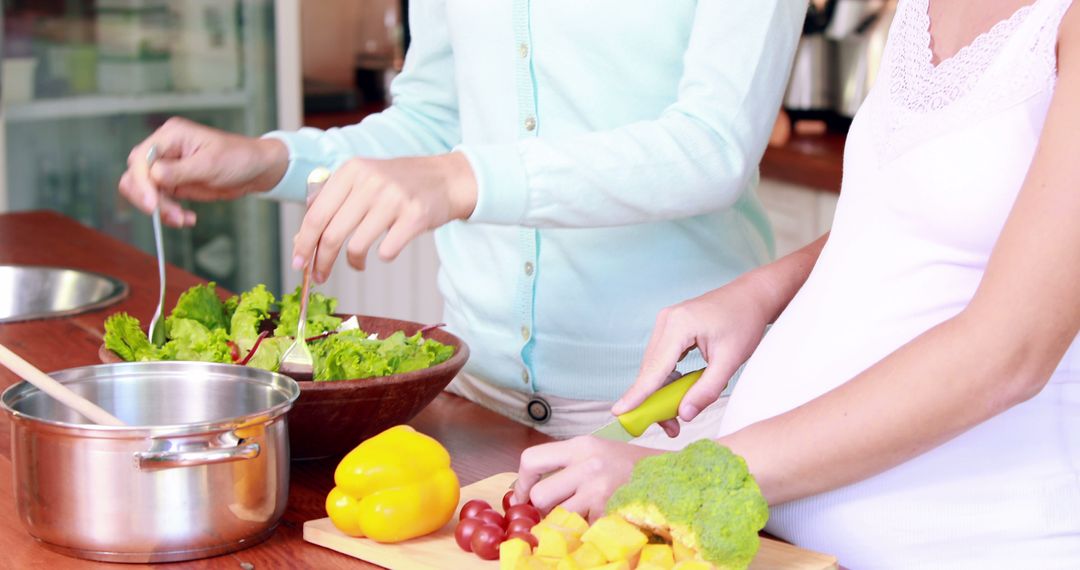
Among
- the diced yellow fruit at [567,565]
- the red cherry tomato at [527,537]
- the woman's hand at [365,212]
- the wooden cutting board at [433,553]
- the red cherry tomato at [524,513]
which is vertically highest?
the woman's hand at [365,212]

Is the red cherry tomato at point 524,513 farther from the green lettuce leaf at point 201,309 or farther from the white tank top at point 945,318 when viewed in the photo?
the green lettuce leaf at point 201,309

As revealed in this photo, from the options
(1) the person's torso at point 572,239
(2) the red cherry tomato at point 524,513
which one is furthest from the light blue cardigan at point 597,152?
(2) the red cherry tomato at point 524,513

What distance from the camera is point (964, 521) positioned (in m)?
0.99

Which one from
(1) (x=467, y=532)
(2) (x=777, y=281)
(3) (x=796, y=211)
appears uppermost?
(2) (x=777, y=281)

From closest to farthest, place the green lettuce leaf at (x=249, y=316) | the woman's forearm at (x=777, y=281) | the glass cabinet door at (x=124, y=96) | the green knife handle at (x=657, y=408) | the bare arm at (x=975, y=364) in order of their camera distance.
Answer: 1. the bare arm at (x=975, y=364)
2. the green knife handle at (x=657, y=408)
3. the woman's forearm at (x=777, y=281)
4. the green lettuce leaf at (x=249, y=316)
5. the glass cabinet door at (x=124, y=96)

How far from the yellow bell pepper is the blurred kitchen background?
210 centimetres

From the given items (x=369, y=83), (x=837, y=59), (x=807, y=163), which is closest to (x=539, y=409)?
(x=807, y=163)

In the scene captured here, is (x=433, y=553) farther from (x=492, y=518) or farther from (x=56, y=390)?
(x=56, y=390)

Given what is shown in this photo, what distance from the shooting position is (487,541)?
1011mm

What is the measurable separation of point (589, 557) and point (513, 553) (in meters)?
0.05

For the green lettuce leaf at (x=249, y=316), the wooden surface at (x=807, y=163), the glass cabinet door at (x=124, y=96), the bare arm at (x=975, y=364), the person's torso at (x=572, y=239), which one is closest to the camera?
the bare arm at (x=975, y=364)

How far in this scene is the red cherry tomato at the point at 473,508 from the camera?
1055mm

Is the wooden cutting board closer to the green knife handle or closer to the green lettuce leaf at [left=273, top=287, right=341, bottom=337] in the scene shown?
the green knife handle

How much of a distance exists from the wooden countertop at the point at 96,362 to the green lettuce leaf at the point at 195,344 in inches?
5.4
